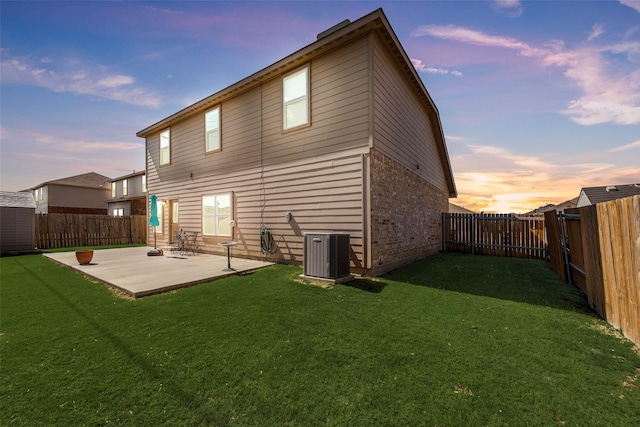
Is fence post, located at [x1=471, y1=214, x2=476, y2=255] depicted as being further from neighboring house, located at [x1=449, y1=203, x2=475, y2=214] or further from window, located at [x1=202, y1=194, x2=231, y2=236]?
neighboring house, located at [x1=449, y1=203, x2=475, y2=214]

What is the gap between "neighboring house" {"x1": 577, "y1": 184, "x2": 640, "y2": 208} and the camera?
64.6 feet

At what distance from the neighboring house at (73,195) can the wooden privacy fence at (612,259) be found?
120 feet

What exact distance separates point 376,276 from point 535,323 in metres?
3.36

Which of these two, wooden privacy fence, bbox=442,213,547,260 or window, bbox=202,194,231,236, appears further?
wooden privacy fence, bbox=442,213,547,260

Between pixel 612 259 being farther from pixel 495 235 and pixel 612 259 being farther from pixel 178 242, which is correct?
pixel 178 242

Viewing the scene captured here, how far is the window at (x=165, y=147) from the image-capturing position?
42.1ft

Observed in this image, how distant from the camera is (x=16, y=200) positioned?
47.9 feet

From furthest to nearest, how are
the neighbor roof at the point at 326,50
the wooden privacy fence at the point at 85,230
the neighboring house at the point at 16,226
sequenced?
the wooden privacy fence at the point at 85,230
the neighboring house at the point at 16,226
the neighbor roof at the point at 326,50

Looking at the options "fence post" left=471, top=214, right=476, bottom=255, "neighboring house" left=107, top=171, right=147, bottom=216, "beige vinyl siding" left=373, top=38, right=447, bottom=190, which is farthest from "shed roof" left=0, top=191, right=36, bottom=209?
"fence post" left=471, top=214, right=476, bottom=255

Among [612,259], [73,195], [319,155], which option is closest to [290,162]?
[319,155]

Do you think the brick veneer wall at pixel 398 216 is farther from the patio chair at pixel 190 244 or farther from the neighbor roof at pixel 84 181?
the neighbor roof at pixel 84 181

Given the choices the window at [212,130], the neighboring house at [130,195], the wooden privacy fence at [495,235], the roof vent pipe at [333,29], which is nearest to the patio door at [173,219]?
the window at [212,130]

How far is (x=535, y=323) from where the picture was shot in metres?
3.94

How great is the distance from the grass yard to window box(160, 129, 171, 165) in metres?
9.05
